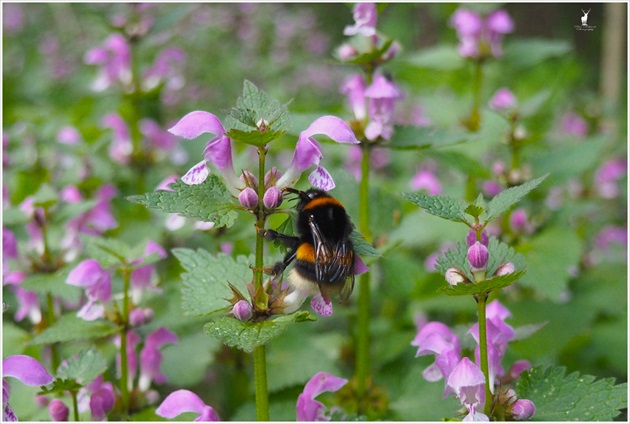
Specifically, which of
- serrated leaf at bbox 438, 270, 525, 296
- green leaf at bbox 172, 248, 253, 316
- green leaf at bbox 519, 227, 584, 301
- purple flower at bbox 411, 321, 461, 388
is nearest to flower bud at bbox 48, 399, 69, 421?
green leaf at bbox 172, 248, 253, 316

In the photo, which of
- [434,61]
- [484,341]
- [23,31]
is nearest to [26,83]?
[23,31]

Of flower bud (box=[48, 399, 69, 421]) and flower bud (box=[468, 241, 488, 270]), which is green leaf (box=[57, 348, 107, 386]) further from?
flower bud (box=[468, 241, 488, 270])

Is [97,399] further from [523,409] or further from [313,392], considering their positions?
[523,409]

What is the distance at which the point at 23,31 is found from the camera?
6.51 metres

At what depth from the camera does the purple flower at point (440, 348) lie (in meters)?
1.16

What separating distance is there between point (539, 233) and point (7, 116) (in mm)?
2522

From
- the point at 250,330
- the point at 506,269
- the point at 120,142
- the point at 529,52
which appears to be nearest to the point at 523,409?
the point at 506,269

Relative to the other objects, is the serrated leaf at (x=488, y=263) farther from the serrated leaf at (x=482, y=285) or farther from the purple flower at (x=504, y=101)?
the purple flower at (x=504, y=101)

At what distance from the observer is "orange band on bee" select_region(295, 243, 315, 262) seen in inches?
45.2

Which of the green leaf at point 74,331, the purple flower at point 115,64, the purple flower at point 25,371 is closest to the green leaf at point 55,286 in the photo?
the green leaf at point 74,331

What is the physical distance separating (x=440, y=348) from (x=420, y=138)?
0.62 meters

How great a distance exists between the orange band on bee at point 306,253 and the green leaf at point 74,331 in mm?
499

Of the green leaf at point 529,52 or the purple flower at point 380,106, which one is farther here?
the green leaf at point 529,52

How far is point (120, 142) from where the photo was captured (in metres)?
2.81
